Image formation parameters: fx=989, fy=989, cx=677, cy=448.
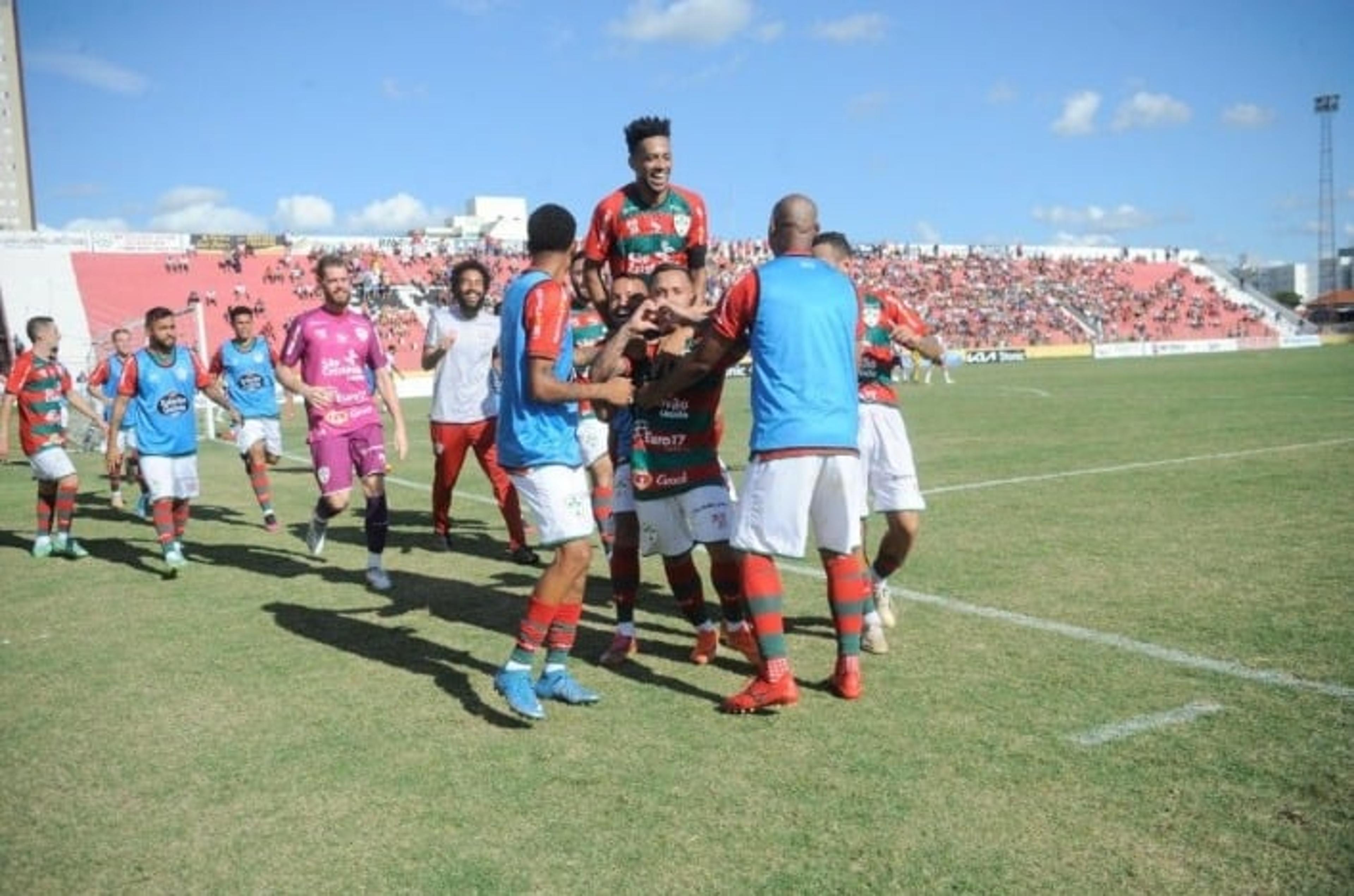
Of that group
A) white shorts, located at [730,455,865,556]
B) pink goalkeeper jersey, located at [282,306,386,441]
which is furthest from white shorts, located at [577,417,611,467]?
white shorts, located at [730,455,865,556]

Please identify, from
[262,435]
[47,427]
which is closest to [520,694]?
[47,427]

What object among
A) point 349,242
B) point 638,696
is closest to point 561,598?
point 638,696

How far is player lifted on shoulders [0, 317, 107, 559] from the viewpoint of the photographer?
9586mm

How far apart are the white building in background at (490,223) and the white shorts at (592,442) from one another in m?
60.4

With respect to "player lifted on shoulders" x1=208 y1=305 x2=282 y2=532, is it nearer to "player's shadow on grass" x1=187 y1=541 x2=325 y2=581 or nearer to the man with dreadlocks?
"player's shadow on grass" x1=187 y1=541 x2=325 y2=581

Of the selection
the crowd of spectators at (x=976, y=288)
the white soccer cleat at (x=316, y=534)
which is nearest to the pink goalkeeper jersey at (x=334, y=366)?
the white soccer cleat at (x=316, y=534)

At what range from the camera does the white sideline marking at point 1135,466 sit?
11.4m

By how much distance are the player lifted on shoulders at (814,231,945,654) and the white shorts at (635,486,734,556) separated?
0.96 metres

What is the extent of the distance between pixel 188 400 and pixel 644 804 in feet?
22.9

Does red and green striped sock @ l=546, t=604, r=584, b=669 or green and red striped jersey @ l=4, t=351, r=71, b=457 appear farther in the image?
green and red striped jersey @ l=4, t=351, r=71, b=457

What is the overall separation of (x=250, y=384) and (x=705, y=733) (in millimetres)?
9662

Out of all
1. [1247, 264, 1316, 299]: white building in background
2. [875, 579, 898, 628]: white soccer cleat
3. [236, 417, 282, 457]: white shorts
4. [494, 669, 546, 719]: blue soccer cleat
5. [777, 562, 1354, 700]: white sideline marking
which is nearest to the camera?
[494, 669, 546, 719]: blue soccer cleat

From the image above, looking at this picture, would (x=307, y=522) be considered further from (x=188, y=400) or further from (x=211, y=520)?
(x=188, y=400)

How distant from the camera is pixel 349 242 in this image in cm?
5934
